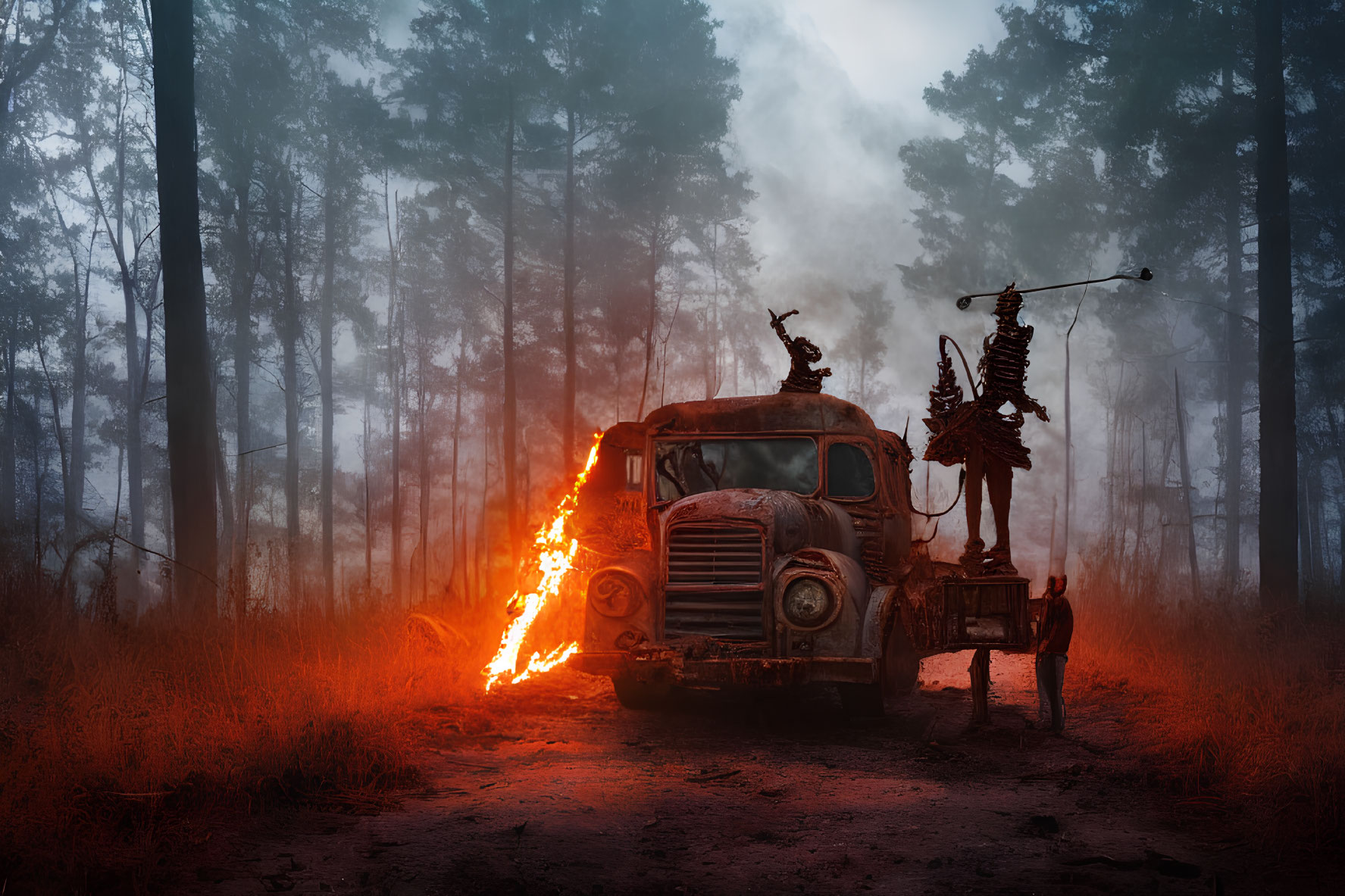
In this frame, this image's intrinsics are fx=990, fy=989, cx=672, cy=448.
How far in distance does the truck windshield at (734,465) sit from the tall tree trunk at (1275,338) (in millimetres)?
6781

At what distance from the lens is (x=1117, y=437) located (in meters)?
35.6

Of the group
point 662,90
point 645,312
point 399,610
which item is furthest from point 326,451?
point 399,610

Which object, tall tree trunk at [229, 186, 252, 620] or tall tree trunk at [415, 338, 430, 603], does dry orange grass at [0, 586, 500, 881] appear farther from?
tall tree trunk at [229, 186, 252, 620]

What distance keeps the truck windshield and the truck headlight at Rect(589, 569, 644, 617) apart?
1.45m

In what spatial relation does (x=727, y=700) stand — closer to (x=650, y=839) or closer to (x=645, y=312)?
(x=650, y=839)

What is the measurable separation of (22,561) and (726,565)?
295 inches

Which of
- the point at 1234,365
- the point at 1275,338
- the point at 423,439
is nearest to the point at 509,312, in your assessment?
the point at 423,439

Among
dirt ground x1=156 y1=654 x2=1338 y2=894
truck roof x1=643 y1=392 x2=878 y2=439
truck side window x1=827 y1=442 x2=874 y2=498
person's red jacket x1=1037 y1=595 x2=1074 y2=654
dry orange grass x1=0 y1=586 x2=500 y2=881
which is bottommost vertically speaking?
dirt ground x1=156 y1=654 x2=1338 y2=894

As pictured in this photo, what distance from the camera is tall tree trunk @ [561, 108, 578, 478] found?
20484mm

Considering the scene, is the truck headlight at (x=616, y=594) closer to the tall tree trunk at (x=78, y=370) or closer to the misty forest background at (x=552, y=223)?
the misty forest background at (x=552, y=223)

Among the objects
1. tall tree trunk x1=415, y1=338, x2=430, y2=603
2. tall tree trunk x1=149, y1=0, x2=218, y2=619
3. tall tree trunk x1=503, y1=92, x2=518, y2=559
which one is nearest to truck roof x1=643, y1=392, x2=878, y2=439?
tall tree trunk x1=149, y1=0, x2=218, y2=619

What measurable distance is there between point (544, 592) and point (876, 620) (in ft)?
10.3

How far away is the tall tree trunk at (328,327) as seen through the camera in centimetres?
2483

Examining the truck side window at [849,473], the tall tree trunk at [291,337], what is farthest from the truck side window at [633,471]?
the tall tree trunk at [291,337]
